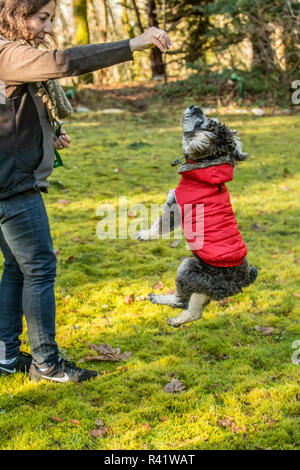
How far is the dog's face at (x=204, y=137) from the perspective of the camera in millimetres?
3035

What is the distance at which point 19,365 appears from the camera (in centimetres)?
374

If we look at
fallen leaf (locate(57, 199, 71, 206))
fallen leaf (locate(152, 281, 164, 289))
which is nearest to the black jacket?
fallen leaf (locate(152, 281, 164, 289))

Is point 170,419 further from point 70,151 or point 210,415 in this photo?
point 70,151

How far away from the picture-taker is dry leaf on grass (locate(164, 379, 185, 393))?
12.0 ft

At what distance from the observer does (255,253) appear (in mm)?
6340

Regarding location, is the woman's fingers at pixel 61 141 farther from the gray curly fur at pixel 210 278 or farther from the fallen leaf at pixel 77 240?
the fallen leaf at pixel 77 240

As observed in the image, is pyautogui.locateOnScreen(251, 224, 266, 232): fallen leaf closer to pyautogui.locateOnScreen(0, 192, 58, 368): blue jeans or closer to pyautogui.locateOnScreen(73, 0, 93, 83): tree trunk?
pyautogui.locateOnScreen(0, 192, 58, 368): blue jeans

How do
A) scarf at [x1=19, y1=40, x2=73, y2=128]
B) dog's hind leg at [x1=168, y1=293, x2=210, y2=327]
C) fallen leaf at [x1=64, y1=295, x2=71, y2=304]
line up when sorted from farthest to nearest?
fallen leaf at [x1=64, y1=295, x2=71, y2=304] → dog's hind leg at [x1=168, y1=293, x2=210, y2=327] → scarf at [x1=19, y1=40, x2=73, y2=128]

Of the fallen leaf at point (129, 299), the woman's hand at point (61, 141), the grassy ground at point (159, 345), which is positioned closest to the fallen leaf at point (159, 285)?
the grassy ground at point (159, 345)

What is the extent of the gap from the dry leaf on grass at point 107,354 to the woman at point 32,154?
1.03 ft

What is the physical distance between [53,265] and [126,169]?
22.5 feet

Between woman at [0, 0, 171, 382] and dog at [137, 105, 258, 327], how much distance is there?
0.72 meters

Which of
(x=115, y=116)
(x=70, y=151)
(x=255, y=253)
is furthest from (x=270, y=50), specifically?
(x=255, y=253)

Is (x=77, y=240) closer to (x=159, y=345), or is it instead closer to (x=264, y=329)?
(x=159, y=345)
